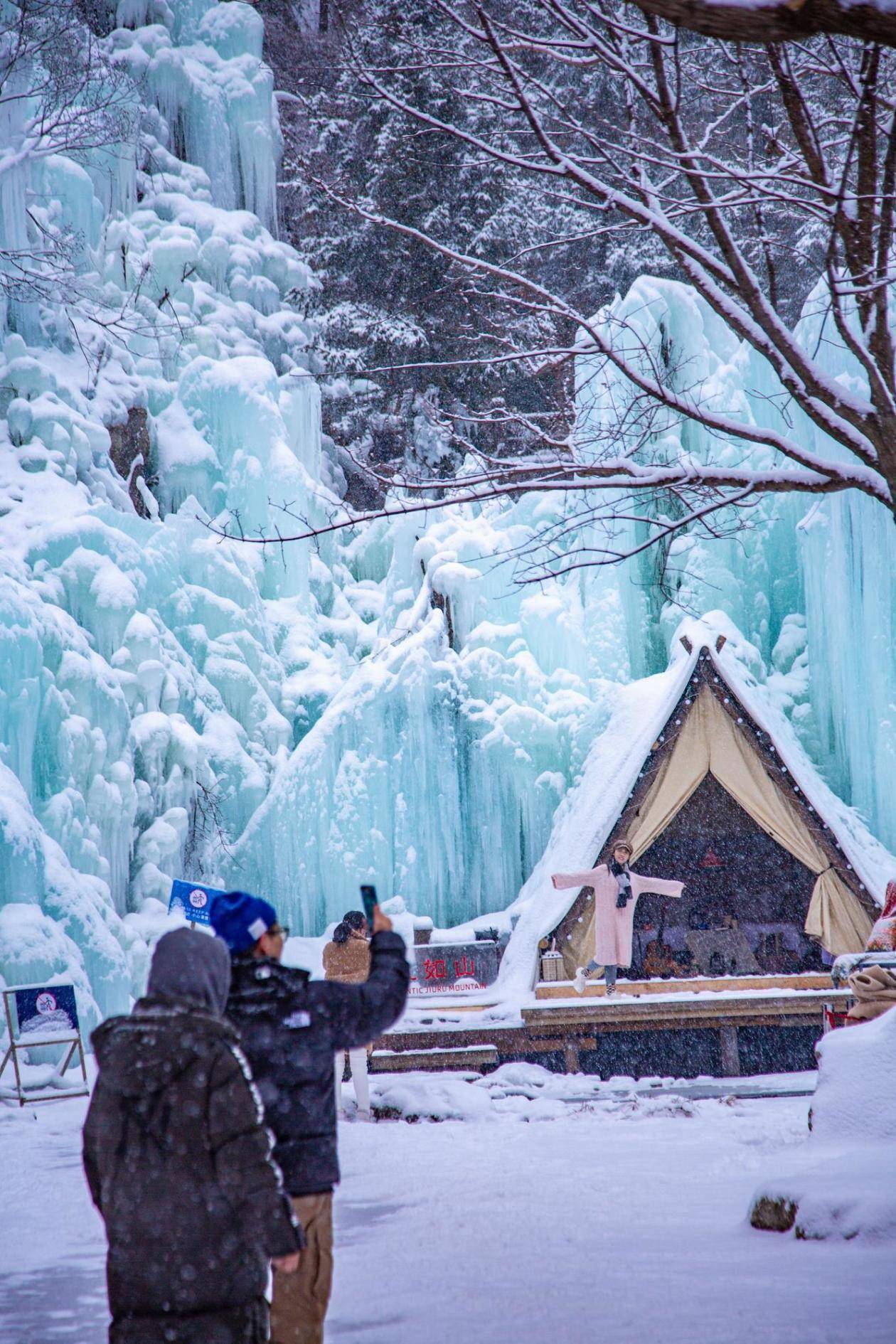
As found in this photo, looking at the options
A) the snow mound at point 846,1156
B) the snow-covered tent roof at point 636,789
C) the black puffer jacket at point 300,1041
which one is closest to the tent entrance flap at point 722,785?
the snow-covered tent roof at point 636,789

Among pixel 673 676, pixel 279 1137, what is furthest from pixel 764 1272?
pixel 673 676

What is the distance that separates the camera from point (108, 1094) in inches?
110

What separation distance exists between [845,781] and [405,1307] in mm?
12437

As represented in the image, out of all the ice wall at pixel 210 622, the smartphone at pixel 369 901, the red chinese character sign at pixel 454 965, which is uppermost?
the ice wall at pixel 210 622

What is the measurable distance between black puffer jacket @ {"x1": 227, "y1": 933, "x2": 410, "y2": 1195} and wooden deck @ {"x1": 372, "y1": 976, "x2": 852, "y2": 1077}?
28.2 feet

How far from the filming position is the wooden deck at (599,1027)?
38.0 ft

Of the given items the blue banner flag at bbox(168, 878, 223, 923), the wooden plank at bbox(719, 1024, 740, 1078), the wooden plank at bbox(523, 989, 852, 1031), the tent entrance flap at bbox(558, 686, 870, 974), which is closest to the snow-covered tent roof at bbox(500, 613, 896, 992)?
the tent entrance flap at bbox(558, 686, 870, 974)

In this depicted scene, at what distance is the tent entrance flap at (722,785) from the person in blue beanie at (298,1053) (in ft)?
34.4

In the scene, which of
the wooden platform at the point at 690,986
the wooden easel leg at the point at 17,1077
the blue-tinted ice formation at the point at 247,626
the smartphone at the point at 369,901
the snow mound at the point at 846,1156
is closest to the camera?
the smartphone at the point at 369,901

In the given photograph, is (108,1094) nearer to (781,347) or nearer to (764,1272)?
(764,1272)

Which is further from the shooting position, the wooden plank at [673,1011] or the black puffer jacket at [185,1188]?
the wooden plank at [673,1011]

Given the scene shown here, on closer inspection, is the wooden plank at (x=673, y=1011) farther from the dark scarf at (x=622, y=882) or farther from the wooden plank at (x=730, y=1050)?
the dark scarf at (x=622, y=882)

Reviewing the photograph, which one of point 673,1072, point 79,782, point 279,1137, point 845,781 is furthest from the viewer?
point 845,781

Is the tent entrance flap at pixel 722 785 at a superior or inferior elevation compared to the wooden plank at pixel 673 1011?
superior
